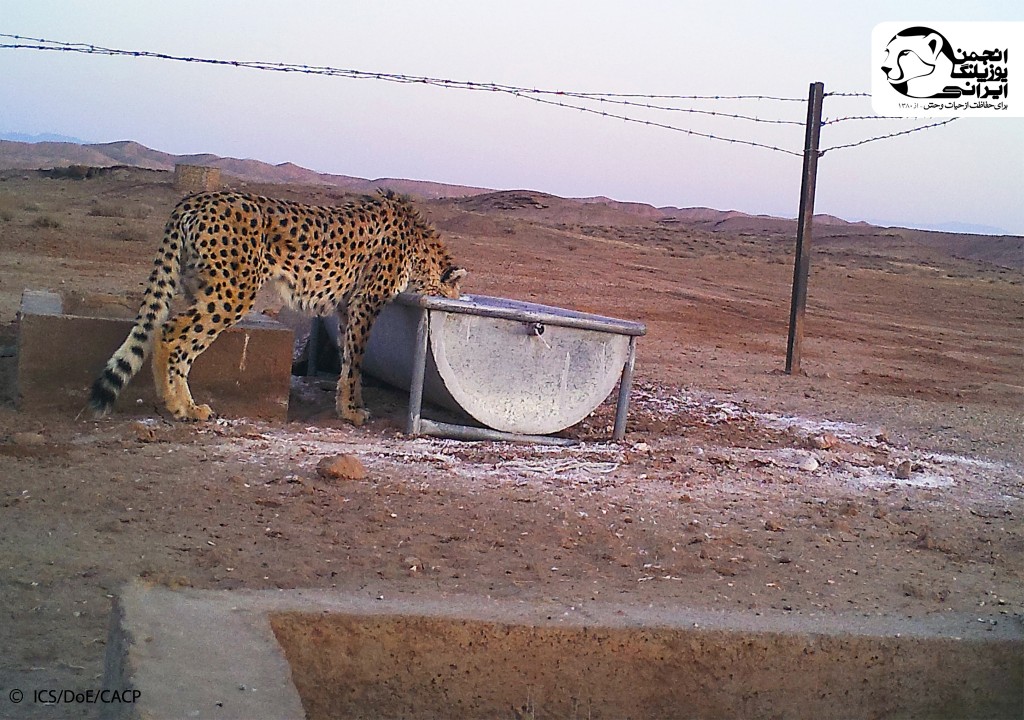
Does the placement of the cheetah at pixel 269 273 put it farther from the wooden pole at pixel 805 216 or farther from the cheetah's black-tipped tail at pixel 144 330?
the wooden pole at pixel 805 216

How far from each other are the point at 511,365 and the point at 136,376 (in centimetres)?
251

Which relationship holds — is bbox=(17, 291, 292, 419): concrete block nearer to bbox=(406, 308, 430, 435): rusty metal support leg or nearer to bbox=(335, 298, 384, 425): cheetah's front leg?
bbox=(335, 298, 384, 425): cheetah's front leg

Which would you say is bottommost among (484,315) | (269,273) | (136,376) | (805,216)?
(136,376)

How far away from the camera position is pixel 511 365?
753cm

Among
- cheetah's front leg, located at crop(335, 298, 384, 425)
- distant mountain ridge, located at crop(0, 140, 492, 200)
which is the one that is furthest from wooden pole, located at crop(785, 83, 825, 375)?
distant mountain ridge, located at crop(0, 140, 492, 200)

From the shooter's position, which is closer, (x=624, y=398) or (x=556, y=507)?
(x=556, y=507)

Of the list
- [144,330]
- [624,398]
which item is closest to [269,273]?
[144,330]

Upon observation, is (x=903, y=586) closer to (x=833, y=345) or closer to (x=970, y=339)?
(x=833, y=345)

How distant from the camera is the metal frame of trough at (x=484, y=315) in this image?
24.0 feet

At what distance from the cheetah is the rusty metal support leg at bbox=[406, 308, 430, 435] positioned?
0.62 metres

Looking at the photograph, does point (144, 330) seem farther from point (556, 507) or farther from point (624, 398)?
point (624, 398)

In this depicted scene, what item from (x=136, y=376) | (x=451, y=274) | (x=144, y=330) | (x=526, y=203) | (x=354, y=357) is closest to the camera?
(x=144, y=330)

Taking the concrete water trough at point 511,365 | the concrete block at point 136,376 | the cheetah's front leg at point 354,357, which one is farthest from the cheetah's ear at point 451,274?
the concrete block at point 136,376

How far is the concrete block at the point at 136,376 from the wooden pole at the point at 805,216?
6.63 metres
